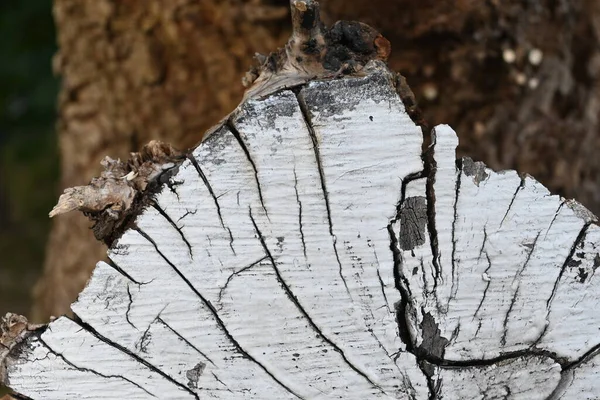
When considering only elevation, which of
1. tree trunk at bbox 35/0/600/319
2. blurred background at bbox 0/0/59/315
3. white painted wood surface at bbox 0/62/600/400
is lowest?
white painted wood surface at bbox 0/62/600/400

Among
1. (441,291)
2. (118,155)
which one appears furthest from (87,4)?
(441,291)

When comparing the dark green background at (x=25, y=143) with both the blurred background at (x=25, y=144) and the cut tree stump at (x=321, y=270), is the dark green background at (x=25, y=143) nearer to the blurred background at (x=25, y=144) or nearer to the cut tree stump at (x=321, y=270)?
the blurred background at (x=25, y=144)

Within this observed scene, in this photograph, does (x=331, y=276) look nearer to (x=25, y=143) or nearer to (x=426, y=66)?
(x=426, y=66)

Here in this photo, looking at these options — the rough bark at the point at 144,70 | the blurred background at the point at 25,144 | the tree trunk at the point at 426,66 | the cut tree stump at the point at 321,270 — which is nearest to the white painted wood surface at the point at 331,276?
the cut tree stump at the point at 321,270

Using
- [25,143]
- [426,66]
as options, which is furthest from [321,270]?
[25,143]

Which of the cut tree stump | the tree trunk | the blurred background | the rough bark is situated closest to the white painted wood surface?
the cut tree stump

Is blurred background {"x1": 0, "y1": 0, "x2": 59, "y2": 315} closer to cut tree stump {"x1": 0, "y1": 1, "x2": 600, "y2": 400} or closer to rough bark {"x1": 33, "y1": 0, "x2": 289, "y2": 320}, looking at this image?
rough bark {"x1": 33, "y1": 0, "x2": 289, "y2": 320}
